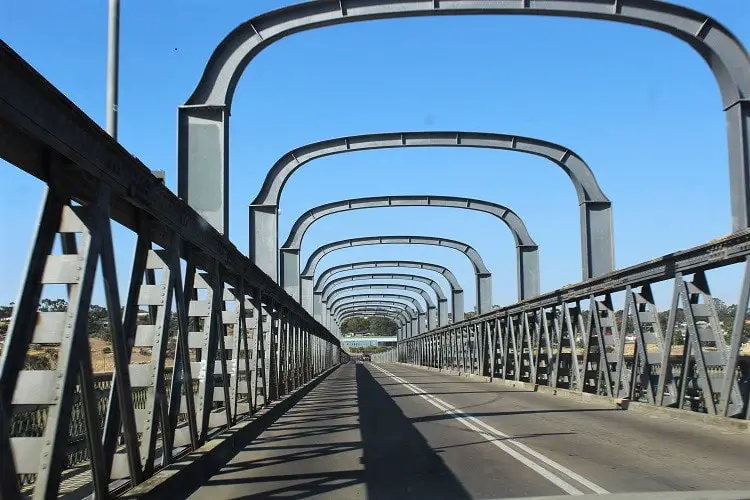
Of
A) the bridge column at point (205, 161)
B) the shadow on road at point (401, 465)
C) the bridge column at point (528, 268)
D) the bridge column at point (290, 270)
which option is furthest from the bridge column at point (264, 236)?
the bridge column at point (528, 268)

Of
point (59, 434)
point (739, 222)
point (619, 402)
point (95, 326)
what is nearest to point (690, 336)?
point (739, 222)

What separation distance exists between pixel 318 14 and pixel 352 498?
8658 mm

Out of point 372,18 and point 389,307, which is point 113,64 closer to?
point 372,18

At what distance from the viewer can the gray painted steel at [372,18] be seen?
12.0m

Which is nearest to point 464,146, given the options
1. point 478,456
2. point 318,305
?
point 478,456

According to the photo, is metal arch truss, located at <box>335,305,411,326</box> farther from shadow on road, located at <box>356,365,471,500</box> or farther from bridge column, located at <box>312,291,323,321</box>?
shadow on road, located at <box>356,365,471,500</box>

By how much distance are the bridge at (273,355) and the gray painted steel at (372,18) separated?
1.4 inches

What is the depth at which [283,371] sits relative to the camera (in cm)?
1816

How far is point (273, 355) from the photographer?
15.7 meters

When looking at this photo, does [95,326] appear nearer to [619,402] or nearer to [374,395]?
[619,402]

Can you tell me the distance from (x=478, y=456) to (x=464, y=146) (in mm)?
14072

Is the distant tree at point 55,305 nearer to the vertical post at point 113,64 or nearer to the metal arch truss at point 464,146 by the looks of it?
the vertical post at point 113,64

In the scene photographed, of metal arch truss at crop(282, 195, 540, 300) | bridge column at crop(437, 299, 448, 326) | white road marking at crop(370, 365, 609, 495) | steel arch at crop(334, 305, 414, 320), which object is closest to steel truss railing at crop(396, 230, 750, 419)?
white road marking at crop(370, 365, 609, 495)

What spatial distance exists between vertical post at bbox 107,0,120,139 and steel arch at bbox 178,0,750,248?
12.0ft
